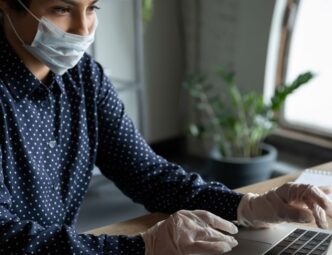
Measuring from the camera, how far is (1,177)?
1129 mm

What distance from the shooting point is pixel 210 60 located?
3.60m

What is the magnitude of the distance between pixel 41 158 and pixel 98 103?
8.6 inches

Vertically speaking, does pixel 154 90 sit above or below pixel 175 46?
below

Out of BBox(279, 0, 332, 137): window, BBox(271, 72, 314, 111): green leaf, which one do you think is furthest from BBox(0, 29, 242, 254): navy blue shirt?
BBox(279, 0, 332, 137): window

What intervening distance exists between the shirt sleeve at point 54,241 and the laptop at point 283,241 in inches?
8.5

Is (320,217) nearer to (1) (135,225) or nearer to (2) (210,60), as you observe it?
(1) (135,225)

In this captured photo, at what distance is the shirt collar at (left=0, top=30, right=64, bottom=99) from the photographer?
1229 millimetres

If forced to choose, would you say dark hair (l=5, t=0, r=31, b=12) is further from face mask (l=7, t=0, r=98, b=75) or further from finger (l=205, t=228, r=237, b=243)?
finger (l=205, t=228, r=237, b=243)

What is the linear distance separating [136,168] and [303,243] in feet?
1.58

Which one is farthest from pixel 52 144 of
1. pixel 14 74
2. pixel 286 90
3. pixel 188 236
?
pixel 286 90

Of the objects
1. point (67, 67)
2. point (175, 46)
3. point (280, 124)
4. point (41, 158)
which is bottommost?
point (280, 124)

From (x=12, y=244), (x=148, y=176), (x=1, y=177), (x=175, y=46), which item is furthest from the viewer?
(x=175, y=46)

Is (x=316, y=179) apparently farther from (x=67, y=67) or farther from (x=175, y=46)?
(x=175, y=46)

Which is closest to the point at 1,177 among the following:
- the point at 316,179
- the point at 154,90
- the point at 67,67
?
the point at 67,67
